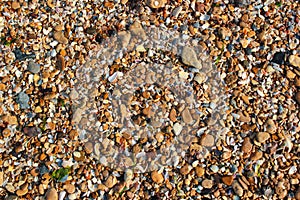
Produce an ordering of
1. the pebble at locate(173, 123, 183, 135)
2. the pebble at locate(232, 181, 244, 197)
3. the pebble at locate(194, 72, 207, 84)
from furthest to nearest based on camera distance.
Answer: the pebble at locate(194, 72, 207, 84) → the pebble at locate(173, 123, 183, 135) → the pebble at locate(232, 181, 244, 197)

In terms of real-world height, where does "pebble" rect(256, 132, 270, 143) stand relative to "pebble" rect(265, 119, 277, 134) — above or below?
below

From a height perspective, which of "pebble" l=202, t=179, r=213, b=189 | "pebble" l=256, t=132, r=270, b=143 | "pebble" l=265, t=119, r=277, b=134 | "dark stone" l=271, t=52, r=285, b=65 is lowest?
"pebble" l=202, t=179, r=213, b=189

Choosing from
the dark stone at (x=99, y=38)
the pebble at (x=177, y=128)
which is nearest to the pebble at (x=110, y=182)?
the pebble at (x=177, y=128)

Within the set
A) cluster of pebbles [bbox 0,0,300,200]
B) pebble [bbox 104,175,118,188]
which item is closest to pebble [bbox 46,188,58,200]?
cluster of pebbles [bbox 0,0,300,200]

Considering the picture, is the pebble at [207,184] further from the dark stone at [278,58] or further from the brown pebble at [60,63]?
the brown pebble at [60,63]

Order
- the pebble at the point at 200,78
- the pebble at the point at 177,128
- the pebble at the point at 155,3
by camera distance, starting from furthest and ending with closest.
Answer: the pebble at the point at 155,3
the pebble at the point at 200,78
the pebble at the point at 177,128

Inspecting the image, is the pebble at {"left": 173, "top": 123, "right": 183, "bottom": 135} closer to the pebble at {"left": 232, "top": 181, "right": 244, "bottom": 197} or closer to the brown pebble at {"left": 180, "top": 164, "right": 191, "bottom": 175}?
the brown pebble at {"left": 180, "top": 164, "right": 191, "bottom": 175}

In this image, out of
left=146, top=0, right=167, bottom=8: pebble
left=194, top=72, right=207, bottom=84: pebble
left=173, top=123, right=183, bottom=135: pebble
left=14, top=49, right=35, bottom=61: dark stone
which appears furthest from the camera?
left=146, top=0, right=167, bottom=8: pebble

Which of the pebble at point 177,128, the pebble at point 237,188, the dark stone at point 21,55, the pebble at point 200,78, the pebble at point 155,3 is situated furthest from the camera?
the pebble at point 155,3

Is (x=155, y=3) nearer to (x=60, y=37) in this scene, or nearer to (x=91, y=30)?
(x=91, y=30)
